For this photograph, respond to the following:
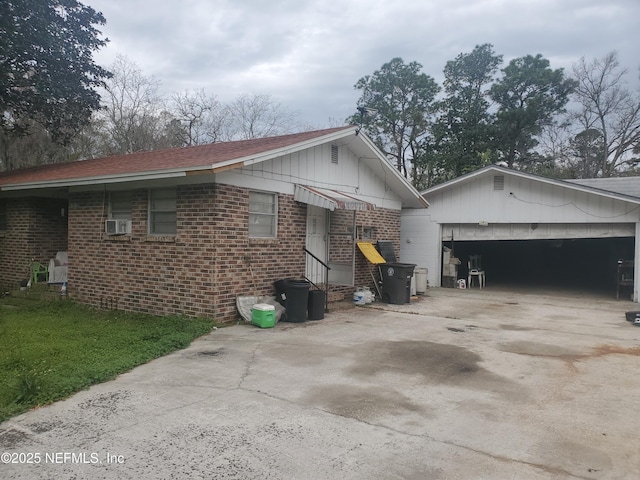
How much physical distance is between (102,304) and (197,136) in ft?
77.2

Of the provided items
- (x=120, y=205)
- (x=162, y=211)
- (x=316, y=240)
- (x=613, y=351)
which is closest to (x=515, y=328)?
(x=613, y=351)

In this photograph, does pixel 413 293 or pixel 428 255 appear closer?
pixel 413 293

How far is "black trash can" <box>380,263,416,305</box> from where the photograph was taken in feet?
38.2

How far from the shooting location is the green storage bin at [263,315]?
27.1ft

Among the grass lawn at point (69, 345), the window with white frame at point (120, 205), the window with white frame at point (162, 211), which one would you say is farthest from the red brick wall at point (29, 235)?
the window with white frame at point (162, 211)

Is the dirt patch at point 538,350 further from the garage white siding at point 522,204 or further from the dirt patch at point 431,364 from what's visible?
the garage white siding at point 522,204

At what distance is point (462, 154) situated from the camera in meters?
29.6

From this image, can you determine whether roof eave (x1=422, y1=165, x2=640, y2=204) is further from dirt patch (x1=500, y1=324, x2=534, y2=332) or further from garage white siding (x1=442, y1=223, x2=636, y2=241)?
dirt patch (x1=500, y1=324, x2=534, y2=332)

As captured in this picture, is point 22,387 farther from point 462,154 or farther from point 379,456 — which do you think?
point 462,154

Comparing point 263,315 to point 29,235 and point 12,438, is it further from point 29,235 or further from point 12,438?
point 29,235

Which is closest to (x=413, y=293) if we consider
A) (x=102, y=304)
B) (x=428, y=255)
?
(x=428, y=255)

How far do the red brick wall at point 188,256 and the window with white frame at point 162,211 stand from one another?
16 cm

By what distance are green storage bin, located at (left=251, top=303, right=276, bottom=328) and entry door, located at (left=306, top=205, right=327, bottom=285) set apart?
8.16 feet

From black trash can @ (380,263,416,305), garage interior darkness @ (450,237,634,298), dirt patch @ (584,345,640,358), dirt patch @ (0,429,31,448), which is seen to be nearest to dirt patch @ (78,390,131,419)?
dirt patch @ (0,429,31,448)
